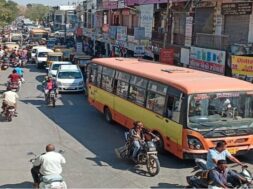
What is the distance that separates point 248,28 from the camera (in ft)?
73.2

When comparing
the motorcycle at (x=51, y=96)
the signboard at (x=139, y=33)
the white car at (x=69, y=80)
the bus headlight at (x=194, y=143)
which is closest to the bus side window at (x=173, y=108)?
the bus headlight at (x=194, y=143)

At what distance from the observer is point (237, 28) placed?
23.4m

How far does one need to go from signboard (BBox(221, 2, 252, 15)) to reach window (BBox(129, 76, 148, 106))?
26.2ft

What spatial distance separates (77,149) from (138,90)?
2.91 metres

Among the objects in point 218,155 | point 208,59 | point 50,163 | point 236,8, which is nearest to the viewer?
point 50,163

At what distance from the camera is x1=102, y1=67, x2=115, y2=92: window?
19033mm

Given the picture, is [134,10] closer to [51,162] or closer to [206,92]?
[206,92]

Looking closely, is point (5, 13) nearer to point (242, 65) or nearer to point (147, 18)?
point (147, 18)

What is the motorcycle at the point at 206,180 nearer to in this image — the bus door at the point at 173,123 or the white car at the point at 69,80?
the bus door at the point at 173,123

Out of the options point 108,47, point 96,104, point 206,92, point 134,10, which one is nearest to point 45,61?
point 108,47

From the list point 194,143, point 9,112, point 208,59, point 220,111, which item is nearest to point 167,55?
point 208,59

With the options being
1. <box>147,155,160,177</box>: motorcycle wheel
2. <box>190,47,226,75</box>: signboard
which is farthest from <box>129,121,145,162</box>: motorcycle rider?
<box>190,47,226,75</box>: signboard

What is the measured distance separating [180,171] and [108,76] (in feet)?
24.6

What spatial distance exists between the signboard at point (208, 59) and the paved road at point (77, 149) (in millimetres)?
5486
